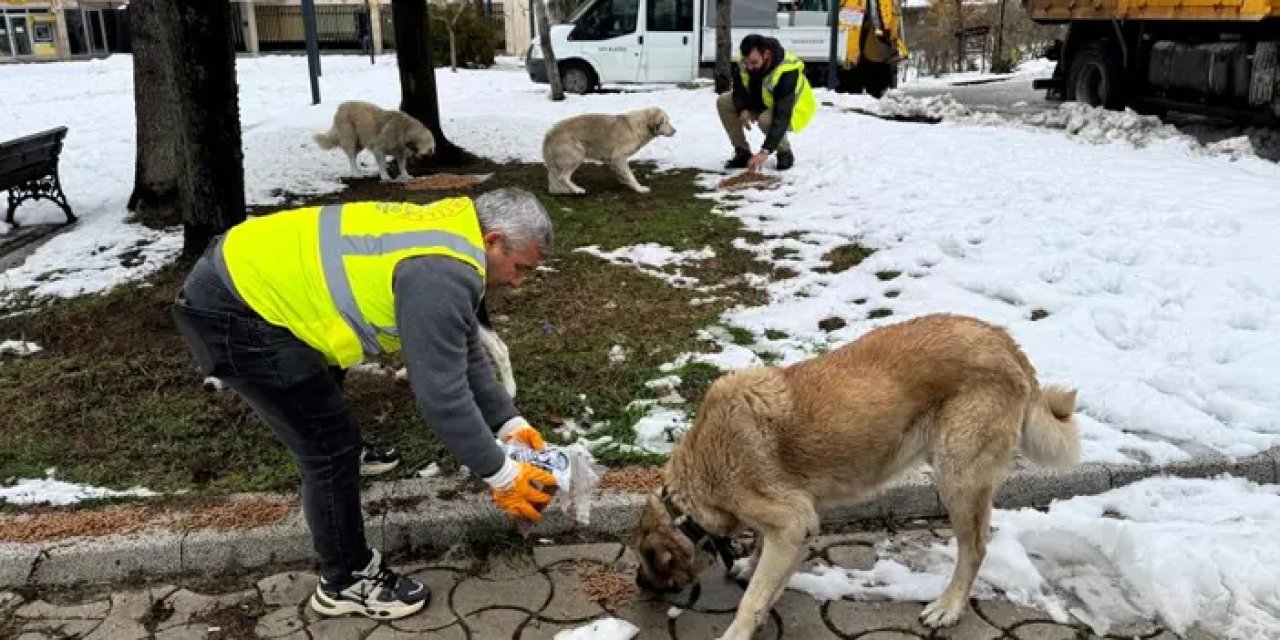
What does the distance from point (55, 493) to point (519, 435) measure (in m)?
2.10

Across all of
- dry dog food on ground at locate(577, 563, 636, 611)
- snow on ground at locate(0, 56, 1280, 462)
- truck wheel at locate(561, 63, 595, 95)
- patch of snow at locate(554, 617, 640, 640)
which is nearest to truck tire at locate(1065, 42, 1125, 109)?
snow on ground at locate(0, 56, 1280, 462)

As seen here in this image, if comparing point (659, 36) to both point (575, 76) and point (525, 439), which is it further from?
point (525, 439)

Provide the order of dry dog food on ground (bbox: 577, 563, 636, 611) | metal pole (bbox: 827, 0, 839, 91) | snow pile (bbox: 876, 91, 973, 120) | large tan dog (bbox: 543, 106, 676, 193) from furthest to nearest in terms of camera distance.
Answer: metal pole (bbox: 827, 0, 839, 91) < snow pile (bbox: 876, 91, 973, 120) < large tan dog (bbox: 543, 106, 676, 193) < dry dog food on ground (bbox: 577, 563, 636, 611)

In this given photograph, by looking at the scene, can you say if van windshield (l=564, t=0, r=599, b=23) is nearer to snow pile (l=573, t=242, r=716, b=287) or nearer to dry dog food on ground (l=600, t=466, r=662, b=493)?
snow pile (l=573, t=242, r=716, b=287)

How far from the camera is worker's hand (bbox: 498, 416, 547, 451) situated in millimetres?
3170

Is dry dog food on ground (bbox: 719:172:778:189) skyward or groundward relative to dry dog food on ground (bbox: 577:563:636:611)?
skyward

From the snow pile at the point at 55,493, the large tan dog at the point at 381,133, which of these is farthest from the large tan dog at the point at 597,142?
the snow pile at the point at 55,493

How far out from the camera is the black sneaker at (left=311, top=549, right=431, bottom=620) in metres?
3.15

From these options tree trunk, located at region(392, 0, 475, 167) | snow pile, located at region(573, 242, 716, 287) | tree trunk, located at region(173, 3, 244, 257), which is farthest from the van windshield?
tree trunk, located at region(173, 3, 244, 257)

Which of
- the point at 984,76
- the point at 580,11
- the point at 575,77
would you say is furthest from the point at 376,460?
the point at 984,76

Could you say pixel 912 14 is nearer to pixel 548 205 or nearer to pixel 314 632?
pixel 548 205

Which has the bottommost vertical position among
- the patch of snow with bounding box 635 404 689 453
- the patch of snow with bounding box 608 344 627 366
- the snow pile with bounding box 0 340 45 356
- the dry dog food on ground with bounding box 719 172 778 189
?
the patch of snow with bounding box 635 404 689 453

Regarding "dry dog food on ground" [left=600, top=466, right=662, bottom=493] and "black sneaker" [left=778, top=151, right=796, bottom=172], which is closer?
"dry dog food on ground" [left=600, top=466, right=662, bottom=493]

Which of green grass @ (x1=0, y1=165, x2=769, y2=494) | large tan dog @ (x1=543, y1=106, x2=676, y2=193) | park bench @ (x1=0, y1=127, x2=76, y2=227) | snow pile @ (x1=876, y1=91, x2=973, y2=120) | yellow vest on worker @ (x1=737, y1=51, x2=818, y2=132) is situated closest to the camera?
green grass @ (x1=0, y1=165, x2=769, y2=494)
